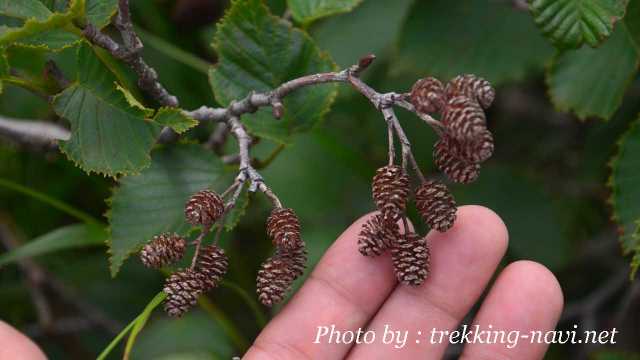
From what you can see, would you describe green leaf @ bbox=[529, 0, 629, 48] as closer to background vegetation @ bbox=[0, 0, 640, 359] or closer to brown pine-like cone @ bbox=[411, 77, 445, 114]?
background vegetation @ bbox=[0, 0, 640, 359]

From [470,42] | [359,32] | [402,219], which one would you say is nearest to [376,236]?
[402,219]

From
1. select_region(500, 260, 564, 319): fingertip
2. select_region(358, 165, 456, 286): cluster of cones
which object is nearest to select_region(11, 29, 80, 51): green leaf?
select_region(358, 165, 456, 286): cluster of cones

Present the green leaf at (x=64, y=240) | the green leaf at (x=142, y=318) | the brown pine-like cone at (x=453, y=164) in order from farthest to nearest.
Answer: the green leaf at (x=64, y=240)
the green leaf at (x=142, y=318)
the brown pine-like cone at (x=453, y=164)

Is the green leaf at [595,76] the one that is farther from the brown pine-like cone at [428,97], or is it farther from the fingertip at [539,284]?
the brown pine-like cone at [428,97]

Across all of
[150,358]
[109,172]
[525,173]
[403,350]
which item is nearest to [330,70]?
[109,172]

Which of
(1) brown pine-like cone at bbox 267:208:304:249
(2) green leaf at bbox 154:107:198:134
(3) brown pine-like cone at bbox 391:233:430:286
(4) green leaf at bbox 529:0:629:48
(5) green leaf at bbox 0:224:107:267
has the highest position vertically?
(4) green leaf at bbox 529:0:629:48

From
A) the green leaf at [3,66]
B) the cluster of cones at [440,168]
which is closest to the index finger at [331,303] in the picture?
the cluster of cones at [440,168]

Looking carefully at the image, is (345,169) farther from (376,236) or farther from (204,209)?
(204,209)
